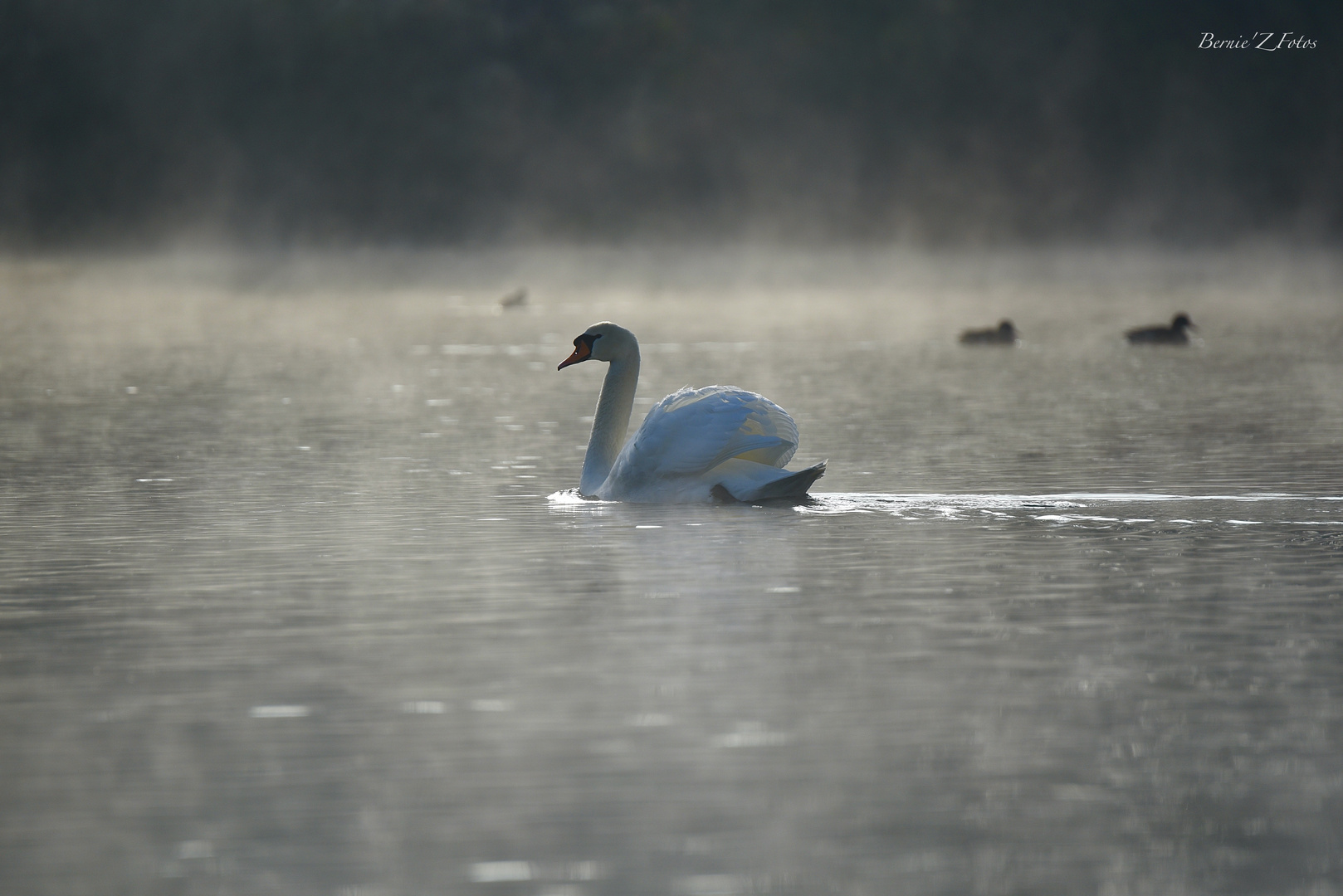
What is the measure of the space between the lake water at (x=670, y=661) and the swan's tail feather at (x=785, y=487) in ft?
0.65

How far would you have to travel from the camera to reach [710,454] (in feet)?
46.3

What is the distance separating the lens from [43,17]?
5753 inches

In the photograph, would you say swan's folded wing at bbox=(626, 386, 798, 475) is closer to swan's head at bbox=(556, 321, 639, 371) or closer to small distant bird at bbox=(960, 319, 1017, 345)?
swan's head at bbox=(556, 321, 639, 371)

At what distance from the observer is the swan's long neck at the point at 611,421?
15328 mm

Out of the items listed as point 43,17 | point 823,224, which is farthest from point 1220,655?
point 43,17

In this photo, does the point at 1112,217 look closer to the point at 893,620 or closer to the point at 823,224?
the point at 823,224

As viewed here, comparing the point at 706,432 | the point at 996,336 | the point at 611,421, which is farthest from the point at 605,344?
the point at 996,336

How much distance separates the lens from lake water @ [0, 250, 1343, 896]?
21.4 ft

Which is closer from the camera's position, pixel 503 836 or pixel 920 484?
pixel 503 836

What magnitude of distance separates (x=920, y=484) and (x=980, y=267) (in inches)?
3920

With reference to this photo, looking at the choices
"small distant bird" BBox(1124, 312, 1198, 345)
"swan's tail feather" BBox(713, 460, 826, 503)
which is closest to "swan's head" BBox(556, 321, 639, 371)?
"swan's tail feather" BBox(713, 460, 826, 503)

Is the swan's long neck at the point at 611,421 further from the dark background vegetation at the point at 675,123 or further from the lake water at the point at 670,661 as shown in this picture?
the dark background vegetation at the point at 675,123
